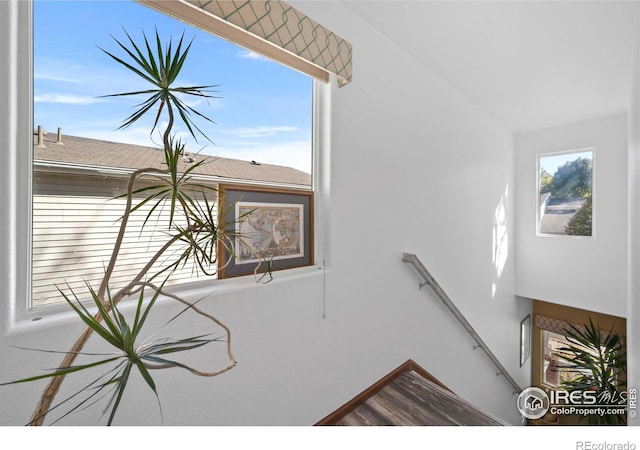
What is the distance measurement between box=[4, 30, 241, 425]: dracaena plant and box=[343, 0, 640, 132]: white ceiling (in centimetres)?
148

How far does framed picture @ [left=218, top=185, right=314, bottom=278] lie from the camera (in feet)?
4.45

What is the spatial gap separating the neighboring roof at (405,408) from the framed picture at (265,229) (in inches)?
39.7

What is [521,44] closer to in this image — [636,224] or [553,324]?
[636,224]

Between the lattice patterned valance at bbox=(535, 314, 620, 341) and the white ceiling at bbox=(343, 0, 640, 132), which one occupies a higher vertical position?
the white ceiling at bbox=(343, 0, 640, 132)

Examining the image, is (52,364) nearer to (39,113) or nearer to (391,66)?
(39,113)

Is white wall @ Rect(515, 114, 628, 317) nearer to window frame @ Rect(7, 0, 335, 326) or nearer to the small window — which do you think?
the small window

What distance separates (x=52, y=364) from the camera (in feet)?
2.95

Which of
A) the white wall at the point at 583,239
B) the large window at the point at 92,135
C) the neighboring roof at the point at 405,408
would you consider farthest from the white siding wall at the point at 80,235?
the white wall at the point at 583,239

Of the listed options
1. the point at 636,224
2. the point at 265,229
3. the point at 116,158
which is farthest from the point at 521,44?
the point at 116,158

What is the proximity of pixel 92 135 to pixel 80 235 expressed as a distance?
37 centimetres

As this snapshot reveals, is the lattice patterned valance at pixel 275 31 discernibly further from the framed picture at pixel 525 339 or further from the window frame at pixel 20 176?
the framed picture at pixel 525 339

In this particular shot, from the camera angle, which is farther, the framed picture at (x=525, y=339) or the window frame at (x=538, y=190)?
the framed picture at (x=525, y=339)

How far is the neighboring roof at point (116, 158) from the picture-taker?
3.23ft

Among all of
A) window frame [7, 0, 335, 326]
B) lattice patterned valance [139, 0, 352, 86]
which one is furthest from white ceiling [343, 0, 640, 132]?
window frame [7, 0, 335, 326]
